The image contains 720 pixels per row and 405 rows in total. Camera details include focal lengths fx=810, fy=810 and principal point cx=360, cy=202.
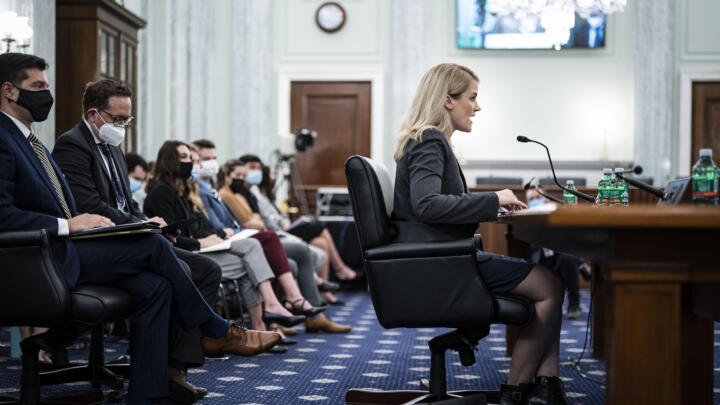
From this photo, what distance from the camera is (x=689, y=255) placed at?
53.8 inches

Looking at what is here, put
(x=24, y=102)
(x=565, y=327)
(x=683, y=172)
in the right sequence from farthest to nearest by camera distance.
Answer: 1. (x=683, y=172)
2. (x=565, y=327)
3. (x=24, y=102)

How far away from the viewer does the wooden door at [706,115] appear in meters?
9.38

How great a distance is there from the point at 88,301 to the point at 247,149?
24.1 feet

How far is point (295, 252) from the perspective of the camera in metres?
4.97

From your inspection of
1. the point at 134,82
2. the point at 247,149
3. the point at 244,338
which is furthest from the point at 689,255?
the point at 247,149

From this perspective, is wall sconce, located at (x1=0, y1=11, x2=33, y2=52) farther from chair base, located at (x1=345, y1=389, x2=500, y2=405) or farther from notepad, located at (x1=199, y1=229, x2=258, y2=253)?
chair base, located at (x1=345, y1=389, x2=500, y2=405)

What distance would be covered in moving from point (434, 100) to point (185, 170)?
71.1 inches

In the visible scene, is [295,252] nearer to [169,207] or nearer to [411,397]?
[169,207]

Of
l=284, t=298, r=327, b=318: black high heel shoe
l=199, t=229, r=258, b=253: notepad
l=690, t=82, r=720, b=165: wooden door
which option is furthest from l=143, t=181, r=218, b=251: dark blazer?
l=690, t=82, r=720, b=165: wooden door

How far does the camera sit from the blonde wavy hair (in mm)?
2441

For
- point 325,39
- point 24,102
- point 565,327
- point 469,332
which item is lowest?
point 565,327

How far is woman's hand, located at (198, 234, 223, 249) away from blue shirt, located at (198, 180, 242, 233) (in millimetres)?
335

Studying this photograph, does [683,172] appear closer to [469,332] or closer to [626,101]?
[626,101]

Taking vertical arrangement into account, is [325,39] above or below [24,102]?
above
